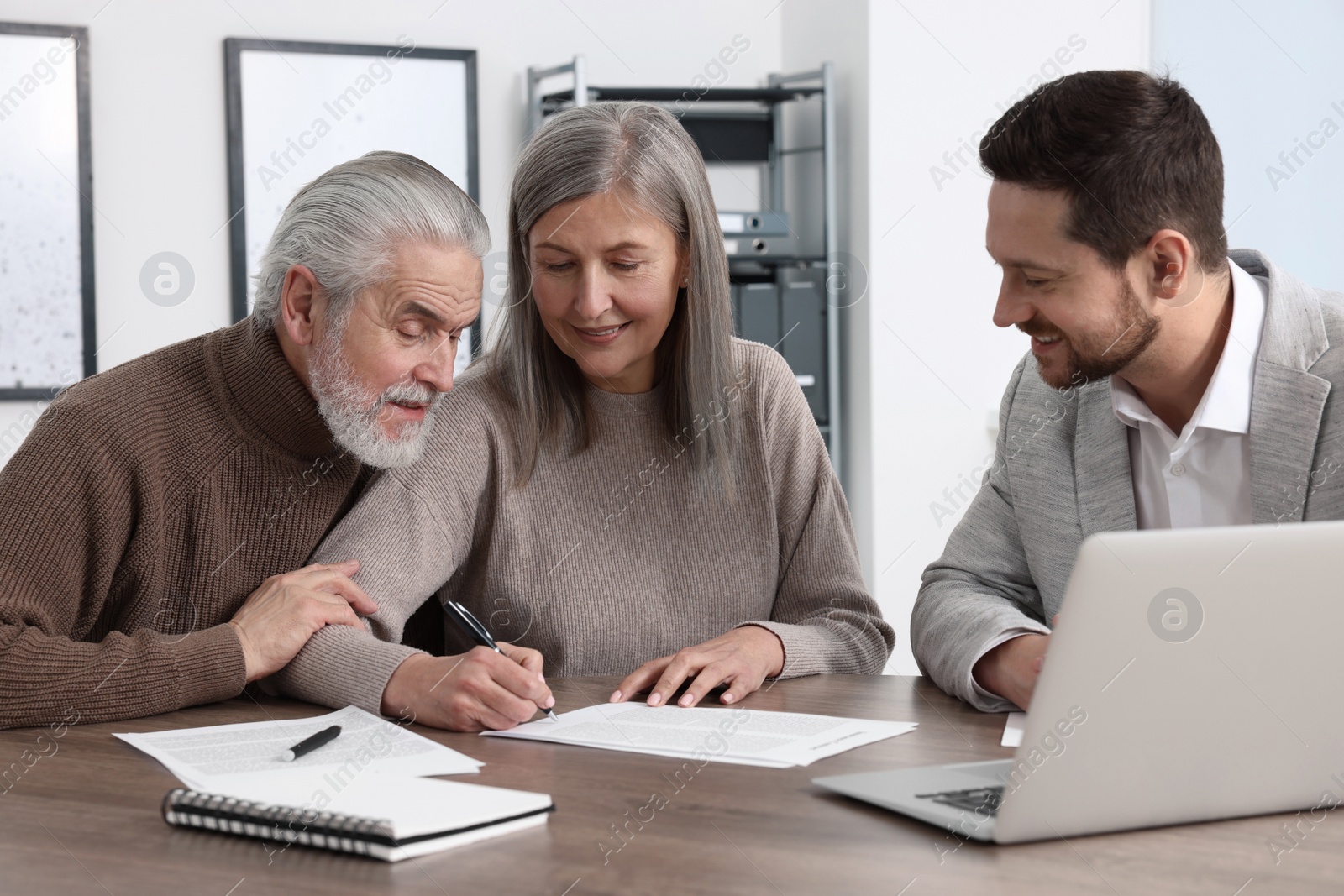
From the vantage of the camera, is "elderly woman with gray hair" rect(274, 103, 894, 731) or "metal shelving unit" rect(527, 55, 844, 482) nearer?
"elderly woman with gray hair" rect(274, 103, 894, 731)

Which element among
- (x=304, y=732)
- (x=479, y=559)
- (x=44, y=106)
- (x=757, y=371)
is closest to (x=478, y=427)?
(x=479, y=559)

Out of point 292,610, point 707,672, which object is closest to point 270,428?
point 292,610

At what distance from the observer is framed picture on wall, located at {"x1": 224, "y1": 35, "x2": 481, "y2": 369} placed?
3805mm

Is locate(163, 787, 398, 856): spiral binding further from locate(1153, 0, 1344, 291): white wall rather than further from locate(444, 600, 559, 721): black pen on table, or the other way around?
locate(1153, 0, 1344, 291): white wall

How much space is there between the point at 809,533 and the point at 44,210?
2786 millimetres

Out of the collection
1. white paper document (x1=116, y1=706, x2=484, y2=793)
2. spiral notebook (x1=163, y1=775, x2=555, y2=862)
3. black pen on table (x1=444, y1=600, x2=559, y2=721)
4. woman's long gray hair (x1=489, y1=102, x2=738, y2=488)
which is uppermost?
woman's long gray hair (x1=489, y1=102, x2=738, y2=488)

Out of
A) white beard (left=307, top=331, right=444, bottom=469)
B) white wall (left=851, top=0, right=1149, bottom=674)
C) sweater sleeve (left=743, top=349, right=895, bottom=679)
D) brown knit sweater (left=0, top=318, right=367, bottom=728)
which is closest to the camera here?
brown knit sweater (left=0, top=318, right=367, bottom=728)

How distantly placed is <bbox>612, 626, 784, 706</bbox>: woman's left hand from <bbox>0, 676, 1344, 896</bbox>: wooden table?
0.84ft

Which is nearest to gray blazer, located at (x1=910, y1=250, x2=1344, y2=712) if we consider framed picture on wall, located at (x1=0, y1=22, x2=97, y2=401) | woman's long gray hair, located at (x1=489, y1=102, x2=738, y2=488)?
woman's long gray hair, located at (x1=489, y1=102, x2=738, y2=488)

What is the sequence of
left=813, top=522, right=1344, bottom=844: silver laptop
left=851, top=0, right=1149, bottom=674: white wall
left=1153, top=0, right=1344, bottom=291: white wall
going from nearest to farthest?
left=813, top=522, right=1344, bottom=844: silver laptop, left=1153, top=0, right=1344, bottom=291: white wall, left=851, top=0, right=1149, bottom=674: white wall

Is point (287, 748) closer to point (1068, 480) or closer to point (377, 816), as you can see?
point (377, 816)

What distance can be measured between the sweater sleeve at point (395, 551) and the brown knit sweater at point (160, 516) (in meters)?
0.07

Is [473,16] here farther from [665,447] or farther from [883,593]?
[665,447]

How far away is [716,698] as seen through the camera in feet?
4.77
